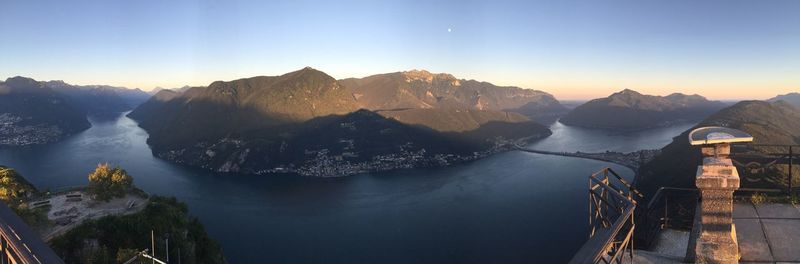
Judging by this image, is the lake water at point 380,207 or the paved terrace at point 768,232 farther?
the lake water at point 380,207

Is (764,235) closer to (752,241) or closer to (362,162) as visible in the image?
(752,241)

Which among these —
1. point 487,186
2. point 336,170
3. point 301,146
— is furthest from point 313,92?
point 487,186

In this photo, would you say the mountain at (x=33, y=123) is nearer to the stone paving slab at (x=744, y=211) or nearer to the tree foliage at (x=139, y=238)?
the tree foliage at (x=139, y=238)

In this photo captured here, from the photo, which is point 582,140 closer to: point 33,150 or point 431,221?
point 431,221

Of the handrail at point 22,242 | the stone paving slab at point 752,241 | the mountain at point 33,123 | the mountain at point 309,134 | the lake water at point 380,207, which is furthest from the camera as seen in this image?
the mountain at point 33,123

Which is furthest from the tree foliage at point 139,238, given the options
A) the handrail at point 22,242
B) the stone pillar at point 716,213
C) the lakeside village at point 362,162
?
the lakeside village at point 362,162

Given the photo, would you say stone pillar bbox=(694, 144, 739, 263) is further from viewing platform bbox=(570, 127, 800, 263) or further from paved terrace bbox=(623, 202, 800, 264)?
paved terrace bbox=(623, 202, 800, 264)

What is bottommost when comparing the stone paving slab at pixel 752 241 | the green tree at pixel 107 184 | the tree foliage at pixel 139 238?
the tree foliage at pixel 139 238
